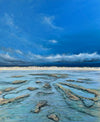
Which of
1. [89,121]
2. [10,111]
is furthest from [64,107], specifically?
[10,111]

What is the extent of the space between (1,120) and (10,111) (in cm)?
101

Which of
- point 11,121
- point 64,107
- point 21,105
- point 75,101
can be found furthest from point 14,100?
point 75,101

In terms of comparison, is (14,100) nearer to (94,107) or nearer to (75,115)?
(75,115)

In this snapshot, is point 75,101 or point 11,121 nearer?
point 11,121

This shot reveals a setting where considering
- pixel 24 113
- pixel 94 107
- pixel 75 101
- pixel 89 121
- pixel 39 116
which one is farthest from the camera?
pixel 75 101

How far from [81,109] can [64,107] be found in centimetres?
117

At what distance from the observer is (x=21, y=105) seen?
742cm

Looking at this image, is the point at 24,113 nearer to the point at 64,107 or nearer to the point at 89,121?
the point at 64,107

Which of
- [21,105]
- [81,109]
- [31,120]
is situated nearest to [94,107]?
[81,109]

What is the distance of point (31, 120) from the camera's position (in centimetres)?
549

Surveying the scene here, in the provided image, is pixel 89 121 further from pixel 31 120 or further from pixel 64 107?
pixel 31 120

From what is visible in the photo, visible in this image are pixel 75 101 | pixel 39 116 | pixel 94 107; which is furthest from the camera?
pixel 75 101

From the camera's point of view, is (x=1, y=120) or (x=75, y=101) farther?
(x=75, y=101)

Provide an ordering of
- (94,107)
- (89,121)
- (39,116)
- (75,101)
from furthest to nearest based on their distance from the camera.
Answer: (75,101)
(94,107)
(39,116)
(89,121)
